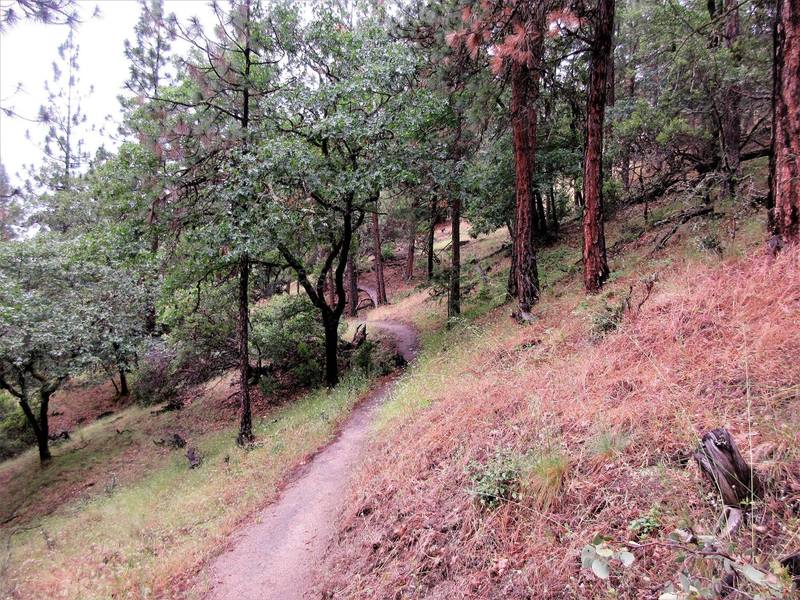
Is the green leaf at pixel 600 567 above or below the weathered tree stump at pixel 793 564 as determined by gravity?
above

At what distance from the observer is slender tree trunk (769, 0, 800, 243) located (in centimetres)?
457

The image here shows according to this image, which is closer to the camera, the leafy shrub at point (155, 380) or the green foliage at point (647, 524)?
the green foliage at point (647, 524)

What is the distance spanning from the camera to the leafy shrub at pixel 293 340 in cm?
1425

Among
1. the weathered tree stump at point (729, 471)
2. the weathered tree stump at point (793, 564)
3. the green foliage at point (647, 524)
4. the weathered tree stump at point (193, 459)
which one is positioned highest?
the weathered tree stump at point (729, 471)

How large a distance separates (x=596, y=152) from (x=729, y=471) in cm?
689

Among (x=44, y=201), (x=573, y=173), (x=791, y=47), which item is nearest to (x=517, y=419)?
(x=791, y=47)

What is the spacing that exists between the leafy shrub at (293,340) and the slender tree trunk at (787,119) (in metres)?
12.3

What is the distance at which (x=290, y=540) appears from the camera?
538 centimetres

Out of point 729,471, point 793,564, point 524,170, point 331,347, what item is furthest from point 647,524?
point 331,347

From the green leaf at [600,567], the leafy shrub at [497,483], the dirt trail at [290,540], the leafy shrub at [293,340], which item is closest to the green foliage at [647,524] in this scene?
the leafy shrub at [497,483]

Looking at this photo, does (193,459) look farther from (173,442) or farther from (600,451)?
(600,451)

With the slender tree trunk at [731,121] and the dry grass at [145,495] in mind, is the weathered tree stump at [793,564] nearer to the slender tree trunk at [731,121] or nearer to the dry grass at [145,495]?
the dry grass at [145,495]

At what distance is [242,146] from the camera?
30.6 feet

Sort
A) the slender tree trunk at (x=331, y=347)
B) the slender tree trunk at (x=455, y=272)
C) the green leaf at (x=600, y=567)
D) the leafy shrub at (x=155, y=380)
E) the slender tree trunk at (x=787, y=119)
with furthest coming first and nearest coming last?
1. the leafy shrub at (x=155, y=380)
2. the slender tree trunk at (x=455, y=272)
3. the slender tree trunk at (x=331, y=347)
4. the slender tree trunk at (x=787, y=119)
5. the green leaf at (x=600, y=567)
